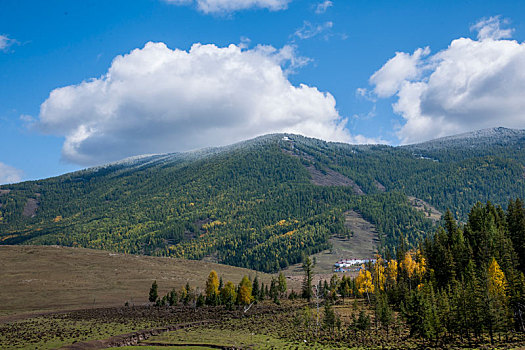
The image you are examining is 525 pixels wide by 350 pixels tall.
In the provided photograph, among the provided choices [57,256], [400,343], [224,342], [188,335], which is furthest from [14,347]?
[57,256]

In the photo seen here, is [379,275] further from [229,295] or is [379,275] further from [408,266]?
[229,295]

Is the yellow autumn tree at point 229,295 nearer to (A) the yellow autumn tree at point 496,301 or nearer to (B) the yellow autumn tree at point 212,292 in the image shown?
(B) the yellow autumn tree at point 212,292

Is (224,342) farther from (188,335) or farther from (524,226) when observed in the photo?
(524,226)

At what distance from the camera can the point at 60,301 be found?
124875 millimetres

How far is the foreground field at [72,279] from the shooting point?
123000mm

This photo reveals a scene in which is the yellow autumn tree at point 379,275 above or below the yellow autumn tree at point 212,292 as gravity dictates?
above

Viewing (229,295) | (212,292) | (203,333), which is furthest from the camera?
(212,292)

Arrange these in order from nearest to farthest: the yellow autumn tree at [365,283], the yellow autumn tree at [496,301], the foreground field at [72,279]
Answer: the yellow autumn tree at [496,301], the foreground field at [72,279], the yellow autumn tree at [365,283]

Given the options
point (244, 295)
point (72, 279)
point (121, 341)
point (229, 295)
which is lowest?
point (121, 341)

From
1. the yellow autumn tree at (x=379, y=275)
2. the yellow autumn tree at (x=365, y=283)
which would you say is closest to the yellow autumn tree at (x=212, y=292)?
the yellow autumn tree at (x=365, y=283)

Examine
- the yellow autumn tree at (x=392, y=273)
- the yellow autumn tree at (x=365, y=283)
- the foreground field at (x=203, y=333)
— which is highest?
the yellow autumn tree at (x=392, y=273)

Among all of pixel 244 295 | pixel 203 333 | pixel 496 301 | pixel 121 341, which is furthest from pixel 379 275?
pixel 121 341

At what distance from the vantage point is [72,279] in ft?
501

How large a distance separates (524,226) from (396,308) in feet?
128
